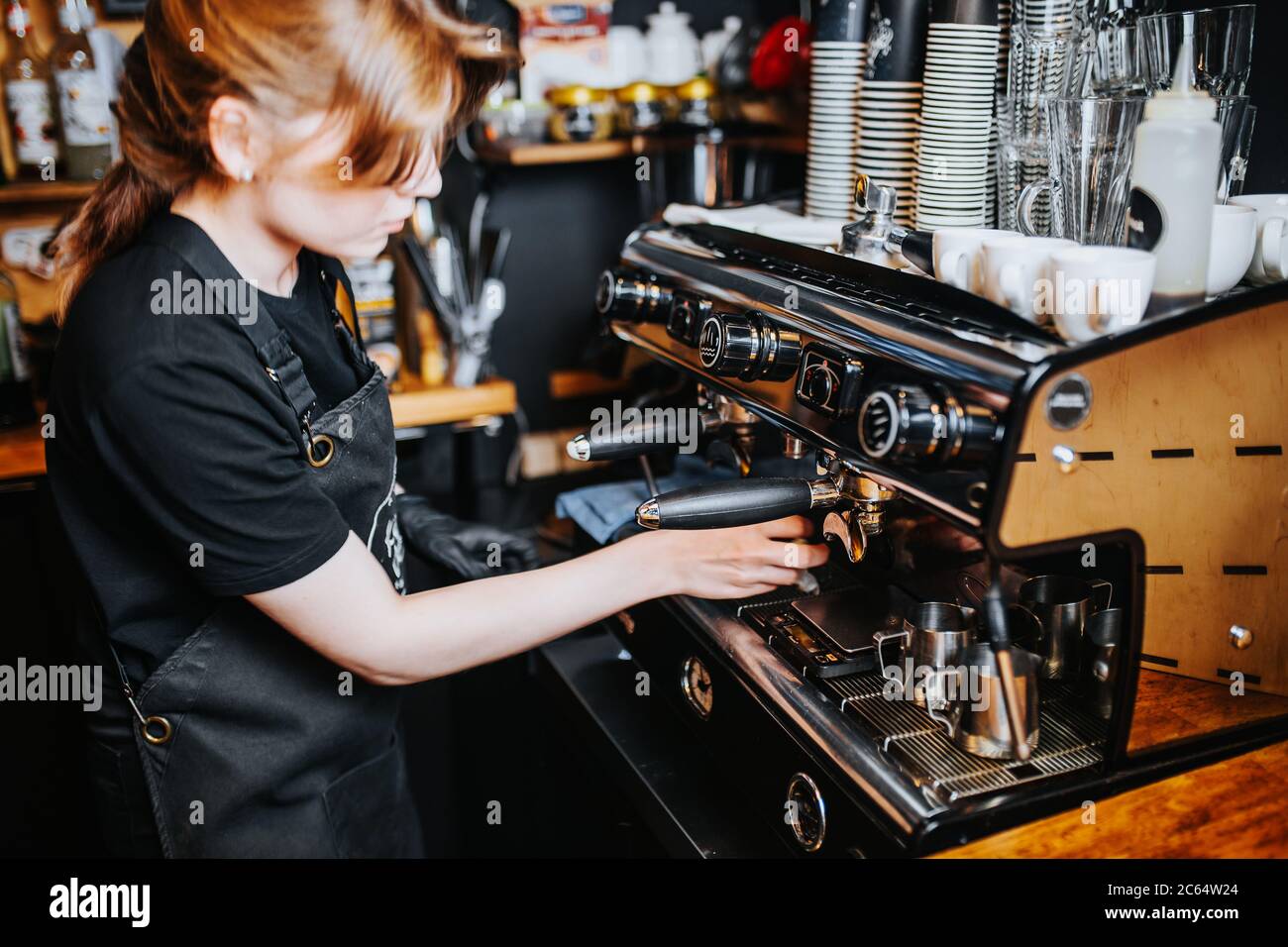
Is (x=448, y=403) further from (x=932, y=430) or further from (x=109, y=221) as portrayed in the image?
(x=932, y=430)

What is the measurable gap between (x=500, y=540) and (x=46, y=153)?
1.26 m

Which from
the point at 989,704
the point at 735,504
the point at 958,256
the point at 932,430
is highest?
the point at 958,256

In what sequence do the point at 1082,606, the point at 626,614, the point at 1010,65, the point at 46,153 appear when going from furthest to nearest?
the point at 46,153 < the point at 626,614 < the point at 1010,65 < the point at 1082,606

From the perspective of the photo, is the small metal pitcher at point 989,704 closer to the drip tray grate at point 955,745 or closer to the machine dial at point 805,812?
the drip tray grate at point 955,745

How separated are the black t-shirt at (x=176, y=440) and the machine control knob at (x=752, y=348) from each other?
374 millimetres

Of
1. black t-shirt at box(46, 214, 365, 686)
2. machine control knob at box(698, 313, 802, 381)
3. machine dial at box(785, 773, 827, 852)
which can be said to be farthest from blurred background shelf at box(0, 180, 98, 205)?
machine dial at box(785, 773, 827, 852)

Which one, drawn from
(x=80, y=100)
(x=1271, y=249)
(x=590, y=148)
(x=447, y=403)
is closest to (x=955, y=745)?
(x=1271, y=249)

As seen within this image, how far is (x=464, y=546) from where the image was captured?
4.48 ft

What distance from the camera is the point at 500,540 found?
138cm

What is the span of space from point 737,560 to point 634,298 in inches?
13.4

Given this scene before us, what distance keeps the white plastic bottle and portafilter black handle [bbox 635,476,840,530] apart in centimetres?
32

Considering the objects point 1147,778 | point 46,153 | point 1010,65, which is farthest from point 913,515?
point 46,153

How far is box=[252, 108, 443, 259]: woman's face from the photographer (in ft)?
2.86
